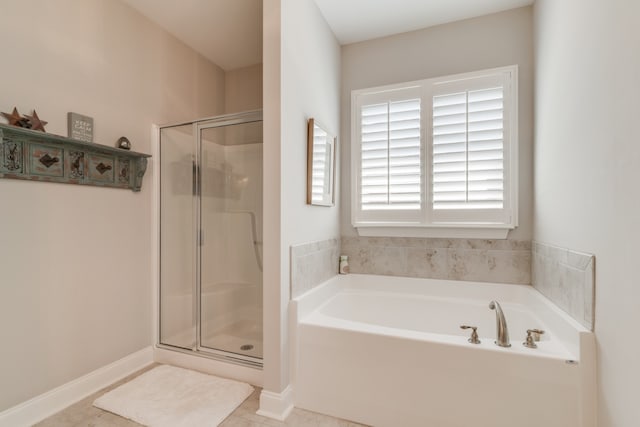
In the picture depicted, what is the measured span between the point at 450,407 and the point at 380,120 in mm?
2092

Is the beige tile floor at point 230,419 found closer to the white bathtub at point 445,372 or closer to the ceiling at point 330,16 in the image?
the white bathtub at point 445,372

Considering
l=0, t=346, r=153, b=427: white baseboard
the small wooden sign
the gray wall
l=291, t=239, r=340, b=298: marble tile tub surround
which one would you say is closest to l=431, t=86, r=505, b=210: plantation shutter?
the gray wall

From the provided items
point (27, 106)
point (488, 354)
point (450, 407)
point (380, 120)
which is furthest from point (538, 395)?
point (27, 106)

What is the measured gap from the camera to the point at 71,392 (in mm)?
1856

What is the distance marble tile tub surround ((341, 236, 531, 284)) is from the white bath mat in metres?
1.38

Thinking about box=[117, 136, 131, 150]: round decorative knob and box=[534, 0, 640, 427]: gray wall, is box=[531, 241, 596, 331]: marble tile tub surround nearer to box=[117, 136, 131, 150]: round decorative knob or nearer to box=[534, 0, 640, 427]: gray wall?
box=[534, 0, 640, 427]: gray wall

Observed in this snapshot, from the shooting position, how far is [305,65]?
2127mm

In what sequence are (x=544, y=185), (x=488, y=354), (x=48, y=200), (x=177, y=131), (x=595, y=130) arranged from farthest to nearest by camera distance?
(x=177, y=131)
(x=544, y=185)
(x=48, y=200)
(x=488, y=354)
(x=595, y=130)

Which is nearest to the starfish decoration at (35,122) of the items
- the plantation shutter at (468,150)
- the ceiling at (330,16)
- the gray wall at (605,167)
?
the ceiling at (330,16)

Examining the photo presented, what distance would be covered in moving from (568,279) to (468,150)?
3.75 feet

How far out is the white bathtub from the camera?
4.60ft

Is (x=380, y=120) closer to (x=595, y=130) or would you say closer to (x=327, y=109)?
A: (x=327, y=109)

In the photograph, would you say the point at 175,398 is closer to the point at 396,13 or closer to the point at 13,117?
the point at 13,117

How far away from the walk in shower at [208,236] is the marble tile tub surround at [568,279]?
6.34 feet
